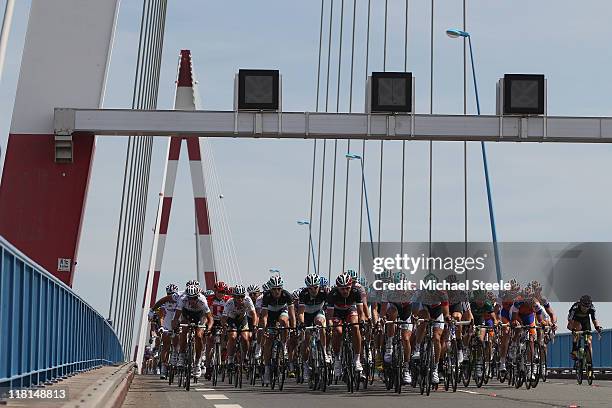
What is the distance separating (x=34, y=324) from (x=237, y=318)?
1066 centimetres

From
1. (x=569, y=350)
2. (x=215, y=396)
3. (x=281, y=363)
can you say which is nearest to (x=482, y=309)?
(x=281, y=363)

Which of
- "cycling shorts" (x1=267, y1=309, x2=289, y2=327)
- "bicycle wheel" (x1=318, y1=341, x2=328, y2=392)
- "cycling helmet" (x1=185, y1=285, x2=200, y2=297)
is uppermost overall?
"cycling helmet" (x1=185, y1=285, x2=200, y2=297)

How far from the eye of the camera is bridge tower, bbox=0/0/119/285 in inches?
1009

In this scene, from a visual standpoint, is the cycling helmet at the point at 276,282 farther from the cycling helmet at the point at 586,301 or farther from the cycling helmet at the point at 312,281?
the cycling helmet at the point at 586,301

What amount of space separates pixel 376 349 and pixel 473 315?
203 centimetres

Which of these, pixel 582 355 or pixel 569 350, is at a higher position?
pixel 569 350

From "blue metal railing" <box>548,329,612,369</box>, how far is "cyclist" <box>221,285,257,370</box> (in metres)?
16.1

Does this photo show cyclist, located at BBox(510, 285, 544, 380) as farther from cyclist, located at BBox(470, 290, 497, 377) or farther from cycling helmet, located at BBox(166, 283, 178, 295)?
cycling helmet, located at BBox(166, 283, 178, 295)

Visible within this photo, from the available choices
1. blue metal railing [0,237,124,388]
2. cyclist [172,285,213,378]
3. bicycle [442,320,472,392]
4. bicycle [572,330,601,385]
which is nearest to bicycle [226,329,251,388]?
cyclist [172,285,213,378]

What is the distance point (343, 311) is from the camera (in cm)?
1897

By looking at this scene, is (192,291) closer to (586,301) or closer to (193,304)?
(193,304)

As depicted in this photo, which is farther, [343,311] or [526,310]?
[526,310]

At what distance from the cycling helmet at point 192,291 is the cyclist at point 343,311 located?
2578mm

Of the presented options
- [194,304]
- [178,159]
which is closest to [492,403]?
[194,304]
